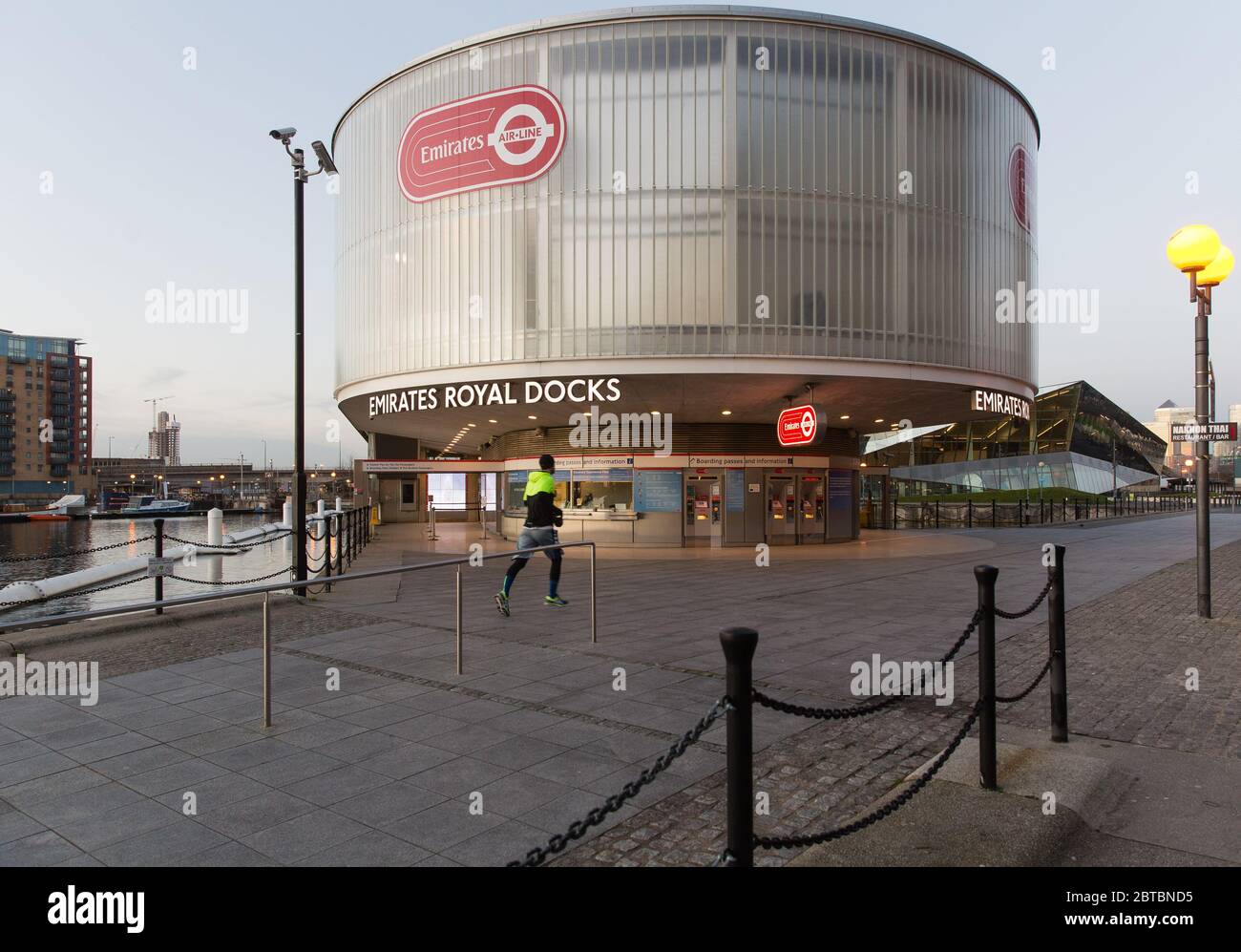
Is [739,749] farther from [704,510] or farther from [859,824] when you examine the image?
[704,510]

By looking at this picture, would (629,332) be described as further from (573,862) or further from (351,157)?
(573,862)

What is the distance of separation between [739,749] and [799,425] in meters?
18.4

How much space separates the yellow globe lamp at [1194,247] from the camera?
1034 centimetres

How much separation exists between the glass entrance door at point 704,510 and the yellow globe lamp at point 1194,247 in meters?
14.4

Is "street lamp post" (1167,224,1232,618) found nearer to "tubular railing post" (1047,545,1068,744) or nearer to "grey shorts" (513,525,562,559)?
"tubular railing post" (1047,545,1068,744)

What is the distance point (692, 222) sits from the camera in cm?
1956

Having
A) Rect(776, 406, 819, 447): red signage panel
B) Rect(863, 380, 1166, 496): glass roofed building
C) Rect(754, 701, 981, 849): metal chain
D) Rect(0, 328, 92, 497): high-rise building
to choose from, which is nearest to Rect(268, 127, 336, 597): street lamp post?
Rect(754, 701, 981, 849): metal chain

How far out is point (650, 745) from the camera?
511cm

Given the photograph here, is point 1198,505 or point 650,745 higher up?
point 1198,505

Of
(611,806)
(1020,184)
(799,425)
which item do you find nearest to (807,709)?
(611,806)

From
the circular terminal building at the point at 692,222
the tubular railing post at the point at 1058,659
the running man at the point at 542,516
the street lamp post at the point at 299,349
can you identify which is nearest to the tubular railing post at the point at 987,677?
the tubular railing post at the point at 1058,659
